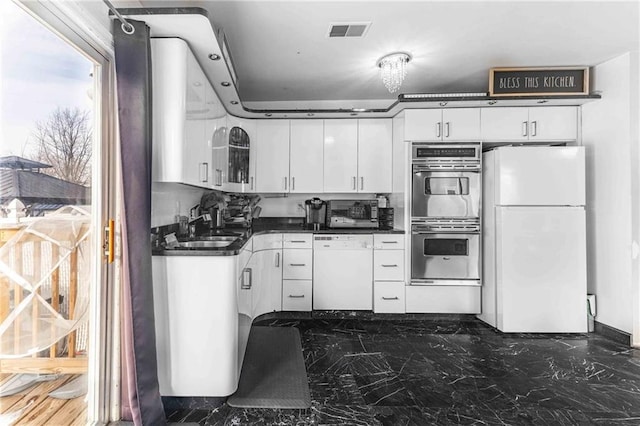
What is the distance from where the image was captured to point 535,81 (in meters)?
2.97

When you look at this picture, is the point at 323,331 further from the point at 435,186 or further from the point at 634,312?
the point at 634,312

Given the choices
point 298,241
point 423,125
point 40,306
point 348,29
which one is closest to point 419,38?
point 348,29

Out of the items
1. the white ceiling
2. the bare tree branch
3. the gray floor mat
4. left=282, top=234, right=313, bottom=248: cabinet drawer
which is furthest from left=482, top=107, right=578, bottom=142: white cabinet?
the bare tree branch

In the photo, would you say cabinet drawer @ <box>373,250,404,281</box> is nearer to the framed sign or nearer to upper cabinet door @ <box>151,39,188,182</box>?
the framed sign

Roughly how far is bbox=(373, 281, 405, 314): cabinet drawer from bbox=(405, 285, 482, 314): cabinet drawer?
0.26 ft

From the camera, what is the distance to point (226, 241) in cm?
256

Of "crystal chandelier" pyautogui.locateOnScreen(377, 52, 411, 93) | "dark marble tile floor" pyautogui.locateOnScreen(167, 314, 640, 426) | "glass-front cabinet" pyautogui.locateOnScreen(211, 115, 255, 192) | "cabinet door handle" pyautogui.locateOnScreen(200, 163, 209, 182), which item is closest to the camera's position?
"dark marble tile floor" pyautogui.locateOnScreen(167, 314, 640, 426)

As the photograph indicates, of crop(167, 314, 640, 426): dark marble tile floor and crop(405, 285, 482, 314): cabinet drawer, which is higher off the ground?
crop(405, 285, 482, 314): cabinet drawer

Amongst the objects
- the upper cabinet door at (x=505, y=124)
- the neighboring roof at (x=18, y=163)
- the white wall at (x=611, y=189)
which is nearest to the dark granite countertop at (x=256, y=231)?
the neighboring roof at (x=18, y=163)

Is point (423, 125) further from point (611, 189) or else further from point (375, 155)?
point (611, 189)

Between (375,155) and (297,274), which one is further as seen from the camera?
(375,155)

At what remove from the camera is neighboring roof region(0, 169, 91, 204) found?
1171 mm

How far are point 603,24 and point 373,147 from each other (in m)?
2.09

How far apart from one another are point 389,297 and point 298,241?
112 centimetres
